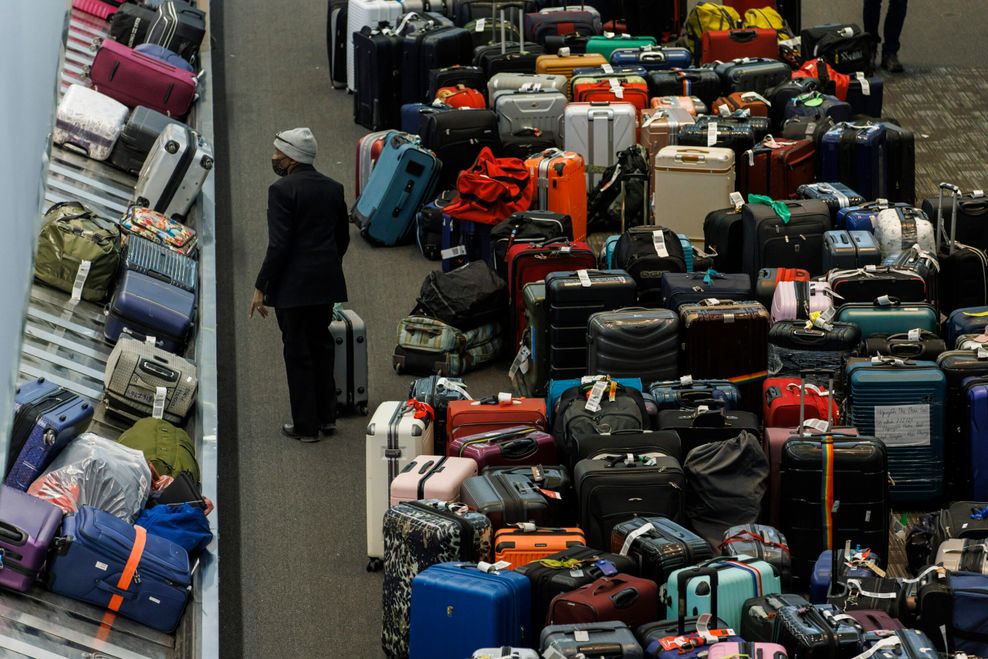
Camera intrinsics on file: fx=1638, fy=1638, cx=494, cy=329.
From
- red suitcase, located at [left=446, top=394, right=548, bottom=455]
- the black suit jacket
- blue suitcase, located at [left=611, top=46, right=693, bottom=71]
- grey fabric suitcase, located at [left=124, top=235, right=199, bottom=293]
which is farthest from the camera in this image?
blue suitcase, located at [left=611, top=46, right=693, bottom=71]

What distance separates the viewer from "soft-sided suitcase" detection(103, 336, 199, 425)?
23.8 ft

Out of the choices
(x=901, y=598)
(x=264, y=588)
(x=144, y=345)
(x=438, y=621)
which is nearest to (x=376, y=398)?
(x=144, y=345)

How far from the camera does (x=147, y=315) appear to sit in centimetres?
785

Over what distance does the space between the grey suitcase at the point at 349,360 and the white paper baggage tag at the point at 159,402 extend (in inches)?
31.2

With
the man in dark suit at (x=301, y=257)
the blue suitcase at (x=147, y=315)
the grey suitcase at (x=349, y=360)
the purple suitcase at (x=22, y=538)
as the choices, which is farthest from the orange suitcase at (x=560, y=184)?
the purple suitcase at (x=22, y=538)

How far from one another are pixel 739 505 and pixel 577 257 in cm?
213

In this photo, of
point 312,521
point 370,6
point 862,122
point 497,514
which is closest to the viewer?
point 497,514

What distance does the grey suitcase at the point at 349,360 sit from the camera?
24.8 ft

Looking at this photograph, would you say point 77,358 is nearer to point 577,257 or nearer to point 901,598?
point 577,257

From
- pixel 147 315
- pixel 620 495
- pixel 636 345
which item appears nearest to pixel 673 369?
pixel 636 345

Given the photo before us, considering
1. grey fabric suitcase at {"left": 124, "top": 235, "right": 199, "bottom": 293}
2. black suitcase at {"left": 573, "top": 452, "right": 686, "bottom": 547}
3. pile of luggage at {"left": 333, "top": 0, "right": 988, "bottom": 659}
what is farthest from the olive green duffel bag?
black suitcase at {"left": 573, "top": 452, "right": 686, "bottom": 547}

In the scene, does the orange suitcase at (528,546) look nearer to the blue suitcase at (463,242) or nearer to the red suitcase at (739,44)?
the blue suitcase at (463,242)

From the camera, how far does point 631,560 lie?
5363mm

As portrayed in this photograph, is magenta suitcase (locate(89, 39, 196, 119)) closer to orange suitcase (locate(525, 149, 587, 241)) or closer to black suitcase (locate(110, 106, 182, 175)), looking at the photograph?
black suitcase (locate(110, 106, 182, 175))
